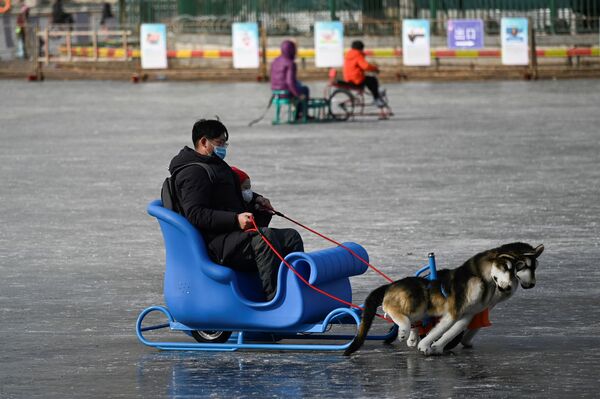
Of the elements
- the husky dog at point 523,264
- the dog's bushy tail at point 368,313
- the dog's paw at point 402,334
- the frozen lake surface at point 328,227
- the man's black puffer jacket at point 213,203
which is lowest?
the frozen lake surface at point 328,227

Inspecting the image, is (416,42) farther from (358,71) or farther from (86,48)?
(358,71)

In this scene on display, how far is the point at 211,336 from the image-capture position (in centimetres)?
812

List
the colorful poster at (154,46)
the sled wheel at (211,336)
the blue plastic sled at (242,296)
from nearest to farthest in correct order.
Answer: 1. the blue plastic sled at (242,296)
2. the sled wheel at (211,336)
3. the colorful poster at (154,46)

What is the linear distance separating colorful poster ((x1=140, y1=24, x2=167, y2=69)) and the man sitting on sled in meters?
32.4

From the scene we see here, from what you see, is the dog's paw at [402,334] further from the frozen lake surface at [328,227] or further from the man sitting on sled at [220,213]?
the man sitting on sled at [220,213]

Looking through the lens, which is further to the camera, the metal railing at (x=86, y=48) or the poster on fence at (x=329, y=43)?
the metal railing at (x=86, y=48)

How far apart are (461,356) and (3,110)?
A: 2391 centimetres

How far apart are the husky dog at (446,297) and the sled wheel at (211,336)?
34.1 inches

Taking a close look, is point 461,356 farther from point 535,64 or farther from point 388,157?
point 535,64

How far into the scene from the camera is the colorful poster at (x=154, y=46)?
40.1m

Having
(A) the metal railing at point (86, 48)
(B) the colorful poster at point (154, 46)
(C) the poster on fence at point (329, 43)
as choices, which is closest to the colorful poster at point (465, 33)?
(C) the poster on fence at point (329, 43)

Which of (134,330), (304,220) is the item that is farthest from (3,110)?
(134,330)

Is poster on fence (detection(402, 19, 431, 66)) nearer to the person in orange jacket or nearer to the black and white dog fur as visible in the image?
the person in orange jacket

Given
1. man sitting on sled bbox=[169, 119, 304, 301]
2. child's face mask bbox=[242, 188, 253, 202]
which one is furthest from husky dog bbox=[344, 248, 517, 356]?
child's face mask bbox=[242, 188, 253, 202]
